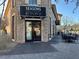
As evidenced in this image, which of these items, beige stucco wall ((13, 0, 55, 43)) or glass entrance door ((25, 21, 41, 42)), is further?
glass entrance door ((25, 21, 41, 42))

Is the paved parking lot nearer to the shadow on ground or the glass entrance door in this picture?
the shadow on ground

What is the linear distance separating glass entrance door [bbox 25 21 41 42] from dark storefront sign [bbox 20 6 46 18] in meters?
1.12

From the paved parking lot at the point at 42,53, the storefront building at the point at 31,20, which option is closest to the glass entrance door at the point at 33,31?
the storefront building at the point at 31,20

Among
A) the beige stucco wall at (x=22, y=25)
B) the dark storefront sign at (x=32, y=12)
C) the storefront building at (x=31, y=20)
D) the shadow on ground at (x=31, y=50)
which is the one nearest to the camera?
the shadow on ground at (x=31, y=50)

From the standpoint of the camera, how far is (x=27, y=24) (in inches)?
1056

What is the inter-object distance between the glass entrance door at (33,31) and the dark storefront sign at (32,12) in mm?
1121

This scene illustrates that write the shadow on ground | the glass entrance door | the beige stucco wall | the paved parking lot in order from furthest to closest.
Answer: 1. the glass entrance door
2. the beige stucco wall
3. the shadow on ground
4. the paved parking lot

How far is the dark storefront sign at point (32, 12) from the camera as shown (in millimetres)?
26042

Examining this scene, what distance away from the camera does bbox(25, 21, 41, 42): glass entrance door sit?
26875 mm

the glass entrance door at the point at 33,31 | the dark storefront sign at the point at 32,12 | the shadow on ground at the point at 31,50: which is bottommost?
the shadow on ground at the point at 31,50

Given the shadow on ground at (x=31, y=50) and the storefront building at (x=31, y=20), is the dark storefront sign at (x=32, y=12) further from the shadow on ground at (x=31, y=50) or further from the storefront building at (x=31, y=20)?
the shadow on ground at (x=31, y=50)

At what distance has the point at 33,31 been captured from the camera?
2733cm

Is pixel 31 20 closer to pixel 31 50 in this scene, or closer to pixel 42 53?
pixel 31 50

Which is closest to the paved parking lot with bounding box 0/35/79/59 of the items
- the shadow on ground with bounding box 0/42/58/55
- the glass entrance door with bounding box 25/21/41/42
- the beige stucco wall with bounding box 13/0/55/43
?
the shadow on ground with bounding box 0/42/58/55
